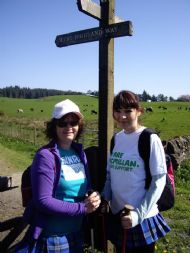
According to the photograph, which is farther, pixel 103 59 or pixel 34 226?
pixel 103 59

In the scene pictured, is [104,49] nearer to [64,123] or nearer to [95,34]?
[95,34]

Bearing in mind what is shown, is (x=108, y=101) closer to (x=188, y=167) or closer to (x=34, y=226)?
(x=34, y=226)

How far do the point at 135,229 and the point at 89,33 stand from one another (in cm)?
225

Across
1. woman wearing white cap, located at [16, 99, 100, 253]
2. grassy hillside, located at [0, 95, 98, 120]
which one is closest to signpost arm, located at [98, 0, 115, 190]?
woman wearing white cap, located at [16, 99, 100, 253]

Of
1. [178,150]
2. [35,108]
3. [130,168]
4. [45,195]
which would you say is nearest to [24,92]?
[35,108]

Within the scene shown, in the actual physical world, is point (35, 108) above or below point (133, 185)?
above

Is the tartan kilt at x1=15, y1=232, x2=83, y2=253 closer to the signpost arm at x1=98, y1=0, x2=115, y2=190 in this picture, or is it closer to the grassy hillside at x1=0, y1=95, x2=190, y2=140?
the signpost arm at x1=98, y1=0, x2=115, y2=190

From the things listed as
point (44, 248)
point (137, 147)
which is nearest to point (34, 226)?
point (44, 248)

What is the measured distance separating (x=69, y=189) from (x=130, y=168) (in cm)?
57

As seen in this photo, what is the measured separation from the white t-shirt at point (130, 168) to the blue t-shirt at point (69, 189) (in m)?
0.33

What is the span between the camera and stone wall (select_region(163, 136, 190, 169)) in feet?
36.5

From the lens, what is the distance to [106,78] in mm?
3842

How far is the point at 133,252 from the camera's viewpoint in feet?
10.3

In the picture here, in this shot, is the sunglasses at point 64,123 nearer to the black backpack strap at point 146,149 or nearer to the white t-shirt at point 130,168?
the white t-shirt at point 130,168
